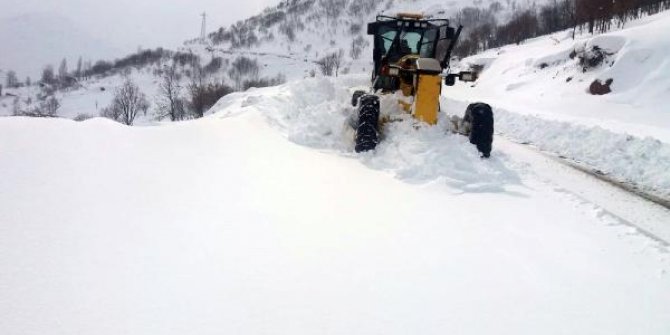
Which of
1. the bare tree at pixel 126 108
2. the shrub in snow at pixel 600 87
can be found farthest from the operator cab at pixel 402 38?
the bare tree at pixel 126 108

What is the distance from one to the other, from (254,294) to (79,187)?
2416 mm

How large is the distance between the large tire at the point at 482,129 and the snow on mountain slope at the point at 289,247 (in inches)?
36.9

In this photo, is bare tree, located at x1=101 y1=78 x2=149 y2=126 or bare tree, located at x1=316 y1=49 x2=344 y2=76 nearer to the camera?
bare tree, located at x1=101 y1=78 x2=149 y2=126

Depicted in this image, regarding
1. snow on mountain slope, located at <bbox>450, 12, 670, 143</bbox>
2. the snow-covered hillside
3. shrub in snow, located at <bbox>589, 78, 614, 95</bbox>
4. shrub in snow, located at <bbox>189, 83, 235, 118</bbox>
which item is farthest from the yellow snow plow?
shrub in snow, located at <bbox>189, 83, 235, 118</bbox>

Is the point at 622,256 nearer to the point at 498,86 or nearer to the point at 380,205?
the point at 380,205

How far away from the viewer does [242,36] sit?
5281 inches

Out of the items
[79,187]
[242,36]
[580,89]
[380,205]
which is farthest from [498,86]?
[242,36]

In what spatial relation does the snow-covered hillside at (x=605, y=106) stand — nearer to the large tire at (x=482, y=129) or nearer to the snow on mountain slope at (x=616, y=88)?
the snow on mountain slope at (x=616, y=88)

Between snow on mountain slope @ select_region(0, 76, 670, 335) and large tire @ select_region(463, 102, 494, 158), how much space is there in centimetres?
94

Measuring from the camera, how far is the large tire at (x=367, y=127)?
803 cm

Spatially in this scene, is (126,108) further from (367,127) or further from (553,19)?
(553,19)

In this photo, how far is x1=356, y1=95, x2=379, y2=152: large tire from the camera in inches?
316

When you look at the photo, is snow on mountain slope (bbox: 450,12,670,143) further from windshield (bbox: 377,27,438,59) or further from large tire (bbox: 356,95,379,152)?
large tire (bbox: 356,95,379,152)

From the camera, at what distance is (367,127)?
8.03 metres
